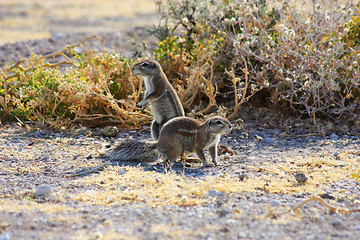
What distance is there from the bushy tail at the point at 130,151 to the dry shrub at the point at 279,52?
5.05 ft

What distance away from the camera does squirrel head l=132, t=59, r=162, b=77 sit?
691cm

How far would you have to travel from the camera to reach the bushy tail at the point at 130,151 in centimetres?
595

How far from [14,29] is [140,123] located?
14.9m

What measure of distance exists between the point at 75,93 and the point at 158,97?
1.72m

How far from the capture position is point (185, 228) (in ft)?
11.7

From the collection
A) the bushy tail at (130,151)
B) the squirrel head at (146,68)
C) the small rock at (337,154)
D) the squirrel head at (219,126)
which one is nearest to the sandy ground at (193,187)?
the small rock at (337,154)

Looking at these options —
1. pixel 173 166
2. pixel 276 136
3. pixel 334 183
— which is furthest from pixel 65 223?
pixel 276 136

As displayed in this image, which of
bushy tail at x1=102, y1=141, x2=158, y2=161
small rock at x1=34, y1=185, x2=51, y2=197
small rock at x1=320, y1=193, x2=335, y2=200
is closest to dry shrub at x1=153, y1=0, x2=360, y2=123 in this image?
bushy tail at x1=102, y1=141, x2=158, y2=161

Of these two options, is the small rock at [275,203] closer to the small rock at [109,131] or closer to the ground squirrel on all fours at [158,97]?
the ground squirrel on all fours at [158,97]

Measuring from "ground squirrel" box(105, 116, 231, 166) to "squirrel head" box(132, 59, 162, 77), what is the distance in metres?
1.33

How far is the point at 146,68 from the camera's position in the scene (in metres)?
6.93

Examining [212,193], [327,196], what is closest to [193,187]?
[212,193]

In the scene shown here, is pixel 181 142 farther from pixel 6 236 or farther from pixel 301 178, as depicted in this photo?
pixel 6 236

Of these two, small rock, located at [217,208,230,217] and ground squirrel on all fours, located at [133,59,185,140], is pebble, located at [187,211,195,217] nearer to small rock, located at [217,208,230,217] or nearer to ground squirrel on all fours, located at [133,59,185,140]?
Answer: small rock, located at [217,208,230,217]
